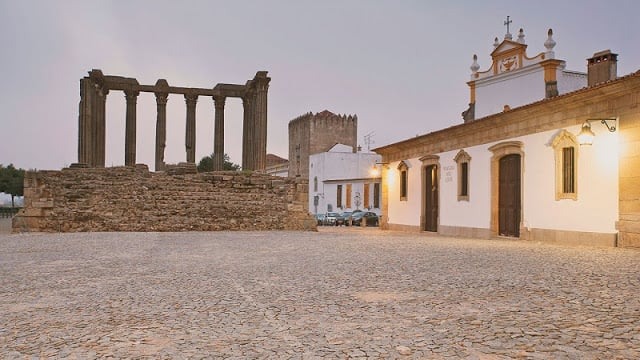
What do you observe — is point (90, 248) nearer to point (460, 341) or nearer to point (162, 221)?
point (162, 221)

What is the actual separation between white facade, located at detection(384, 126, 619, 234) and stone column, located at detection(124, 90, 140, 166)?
12.2 metres

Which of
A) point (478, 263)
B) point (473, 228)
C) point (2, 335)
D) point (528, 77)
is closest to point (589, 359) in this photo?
point (2, 335)

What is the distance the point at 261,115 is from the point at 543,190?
38.8 ft

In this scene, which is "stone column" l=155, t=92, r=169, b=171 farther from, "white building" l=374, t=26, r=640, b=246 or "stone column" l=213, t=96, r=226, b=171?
"white building" l=374, t=26, r=640, b=246

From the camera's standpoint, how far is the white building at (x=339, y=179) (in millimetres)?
47656

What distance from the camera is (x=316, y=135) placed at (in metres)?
59.5

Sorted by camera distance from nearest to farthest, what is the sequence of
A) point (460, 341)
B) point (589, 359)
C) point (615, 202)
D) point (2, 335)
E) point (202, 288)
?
1. point (589, 359)
2. point (460, 341)
3. point (2, 335)
4. point (202, 288)
5. point (615, 202)

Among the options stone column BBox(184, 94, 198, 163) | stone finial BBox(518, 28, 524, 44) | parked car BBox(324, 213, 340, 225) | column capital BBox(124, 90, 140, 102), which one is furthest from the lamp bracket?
parked car BBox(324, 213, 340, 225)

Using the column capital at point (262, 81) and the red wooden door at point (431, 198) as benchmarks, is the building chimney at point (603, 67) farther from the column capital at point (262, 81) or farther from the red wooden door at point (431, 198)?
the column capital at point (262, 81)

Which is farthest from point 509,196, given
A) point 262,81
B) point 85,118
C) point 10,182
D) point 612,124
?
point 10,182

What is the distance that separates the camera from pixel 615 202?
12.1 meters

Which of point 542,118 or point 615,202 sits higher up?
point 542,118

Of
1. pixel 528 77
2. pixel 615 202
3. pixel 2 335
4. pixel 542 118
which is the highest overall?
pixel 528 77

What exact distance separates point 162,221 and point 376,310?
14047 millimetres
